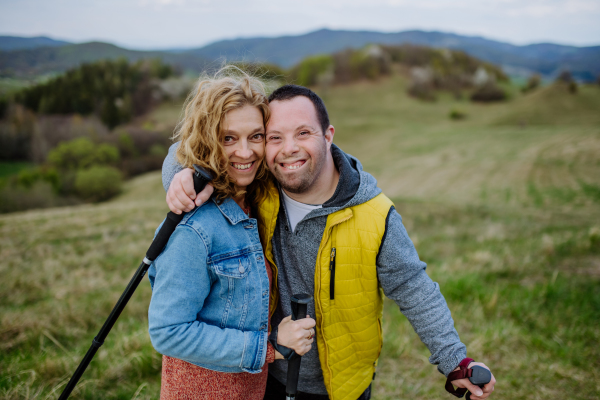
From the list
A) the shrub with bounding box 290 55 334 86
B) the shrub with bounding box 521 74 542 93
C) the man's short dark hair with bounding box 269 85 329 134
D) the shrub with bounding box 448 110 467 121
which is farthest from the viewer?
the shrub with bounding box 290 55 334 86

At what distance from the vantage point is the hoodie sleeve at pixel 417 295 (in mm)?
2061

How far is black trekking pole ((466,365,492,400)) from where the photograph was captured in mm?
1857

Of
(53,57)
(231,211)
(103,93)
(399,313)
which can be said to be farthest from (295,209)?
(103,93)

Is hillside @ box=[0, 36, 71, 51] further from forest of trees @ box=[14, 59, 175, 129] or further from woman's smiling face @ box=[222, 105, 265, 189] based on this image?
woman's smiling face @ box=[222, 105, 265, 189]

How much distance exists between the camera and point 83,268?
6.87m

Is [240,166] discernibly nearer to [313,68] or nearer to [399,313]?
[399,313]

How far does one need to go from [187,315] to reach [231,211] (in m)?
0.58

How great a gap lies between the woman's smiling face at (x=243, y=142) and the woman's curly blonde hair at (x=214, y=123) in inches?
1.5

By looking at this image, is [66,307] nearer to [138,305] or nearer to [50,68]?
[138,305]

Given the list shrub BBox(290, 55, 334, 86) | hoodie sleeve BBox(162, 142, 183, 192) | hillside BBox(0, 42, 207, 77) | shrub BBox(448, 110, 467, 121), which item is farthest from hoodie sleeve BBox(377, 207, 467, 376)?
shrub BBox(290, 55, 334, 86)

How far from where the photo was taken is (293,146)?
216cm

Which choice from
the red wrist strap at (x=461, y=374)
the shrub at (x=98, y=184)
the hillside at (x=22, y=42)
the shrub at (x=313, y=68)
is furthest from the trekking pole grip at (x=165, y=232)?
the shrub at (x=313, y=68)

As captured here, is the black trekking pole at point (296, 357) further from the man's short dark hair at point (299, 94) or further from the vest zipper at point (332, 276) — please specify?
the man's short dark hair at point (299, 94)

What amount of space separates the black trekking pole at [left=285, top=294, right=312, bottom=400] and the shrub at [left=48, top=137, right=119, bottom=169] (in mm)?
58618
